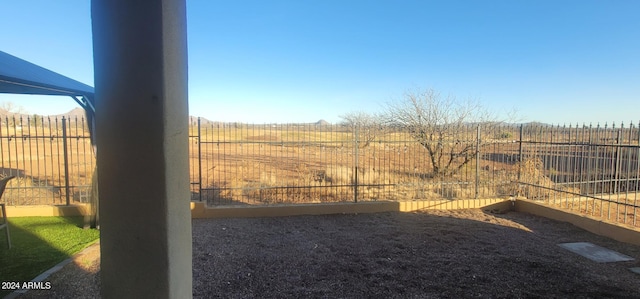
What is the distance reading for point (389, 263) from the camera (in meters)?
4.66

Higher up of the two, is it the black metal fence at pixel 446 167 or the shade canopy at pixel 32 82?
the shade canopy at pixel 32 82

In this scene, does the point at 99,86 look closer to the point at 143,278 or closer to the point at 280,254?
the point at 143,278

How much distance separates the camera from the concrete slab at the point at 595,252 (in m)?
4.84

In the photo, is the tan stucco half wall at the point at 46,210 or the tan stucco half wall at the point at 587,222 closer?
the tan stucco half wall at the point at 587,222

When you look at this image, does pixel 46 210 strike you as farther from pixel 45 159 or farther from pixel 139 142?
pixel 139 142

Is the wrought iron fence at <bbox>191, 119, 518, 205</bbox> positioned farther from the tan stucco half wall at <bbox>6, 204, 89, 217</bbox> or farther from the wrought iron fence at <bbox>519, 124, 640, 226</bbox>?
the tan stucco half wall at <bbox>6, 204, 89, 217</bbox>

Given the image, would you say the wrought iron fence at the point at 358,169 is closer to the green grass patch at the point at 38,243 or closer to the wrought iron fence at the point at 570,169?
the wrought iron fence at the point at 570,169

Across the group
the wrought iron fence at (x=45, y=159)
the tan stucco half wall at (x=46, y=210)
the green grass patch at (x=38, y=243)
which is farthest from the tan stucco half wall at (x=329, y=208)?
the wrought iron fence at (x=45, y=159)

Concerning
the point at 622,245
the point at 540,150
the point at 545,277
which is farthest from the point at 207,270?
the point at 540,150

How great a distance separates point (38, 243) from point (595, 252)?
27.1ft

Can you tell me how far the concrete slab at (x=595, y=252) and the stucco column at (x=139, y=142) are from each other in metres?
5.69

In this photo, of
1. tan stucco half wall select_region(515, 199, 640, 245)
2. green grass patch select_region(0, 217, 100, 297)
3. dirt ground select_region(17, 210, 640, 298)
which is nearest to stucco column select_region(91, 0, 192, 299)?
dirt ground select_region(17, 210, 640, 298)

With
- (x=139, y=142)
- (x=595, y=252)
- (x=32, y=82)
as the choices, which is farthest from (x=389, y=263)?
(x=32, y=82)

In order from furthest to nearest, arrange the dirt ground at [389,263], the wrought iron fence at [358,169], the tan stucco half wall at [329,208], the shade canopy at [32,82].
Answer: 1. the wrought iron fence at [358,169]
2. the tan stucco half wall at [329,208]
3. the dirt ground at [389,263]
4. the shade canopy at [32,82]
